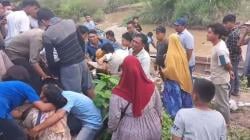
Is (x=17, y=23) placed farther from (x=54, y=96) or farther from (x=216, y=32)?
(x=216, y=32)

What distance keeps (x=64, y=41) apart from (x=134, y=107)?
4.89 feet

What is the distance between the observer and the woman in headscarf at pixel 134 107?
13.7 feet

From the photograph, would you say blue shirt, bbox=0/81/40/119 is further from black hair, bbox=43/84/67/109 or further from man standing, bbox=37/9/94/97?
man standing, bbox=37/9/94/97

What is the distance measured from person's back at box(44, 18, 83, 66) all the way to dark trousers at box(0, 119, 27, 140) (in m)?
1.37

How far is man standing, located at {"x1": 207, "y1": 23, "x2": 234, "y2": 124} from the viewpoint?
227 inches

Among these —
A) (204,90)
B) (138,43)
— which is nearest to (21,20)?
(138,43)

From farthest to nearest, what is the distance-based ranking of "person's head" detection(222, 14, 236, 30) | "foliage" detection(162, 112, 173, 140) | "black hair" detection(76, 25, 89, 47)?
"person's head" detection(222, 14, 236, 30) < "black hair" detection(76, 25, 89, 47) < "foliage" detection(162, 112, 173, 140)

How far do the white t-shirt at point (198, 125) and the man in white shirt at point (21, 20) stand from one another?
145 inches

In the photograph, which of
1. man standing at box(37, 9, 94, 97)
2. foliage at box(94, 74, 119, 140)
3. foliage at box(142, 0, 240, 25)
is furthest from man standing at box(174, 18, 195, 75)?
foliage at box(142, 0, 240, 25)

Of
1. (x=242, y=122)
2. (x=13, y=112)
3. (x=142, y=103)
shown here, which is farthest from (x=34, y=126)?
(x=242, y=122)

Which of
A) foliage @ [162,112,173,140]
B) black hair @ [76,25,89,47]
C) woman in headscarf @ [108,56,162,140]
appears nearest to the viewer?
woman in headscarf @ [108,56,162,140]

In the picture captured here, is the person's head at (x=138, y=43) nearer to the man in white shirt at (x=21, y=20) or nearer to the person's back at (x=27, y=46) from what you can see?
the person's back at (x=27, y=46)

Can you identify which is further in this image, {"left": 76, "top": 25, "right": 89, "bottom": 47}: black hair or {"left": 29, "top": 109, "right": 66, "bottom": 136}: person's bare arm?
{"left": 76, "top": 25, "right": 89, "bottom": 47}: black hair

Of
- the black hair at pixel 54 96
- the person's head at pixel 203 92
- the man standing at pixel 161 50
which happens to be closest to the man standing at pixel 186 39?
Result: the man standing at pixel 161 50
